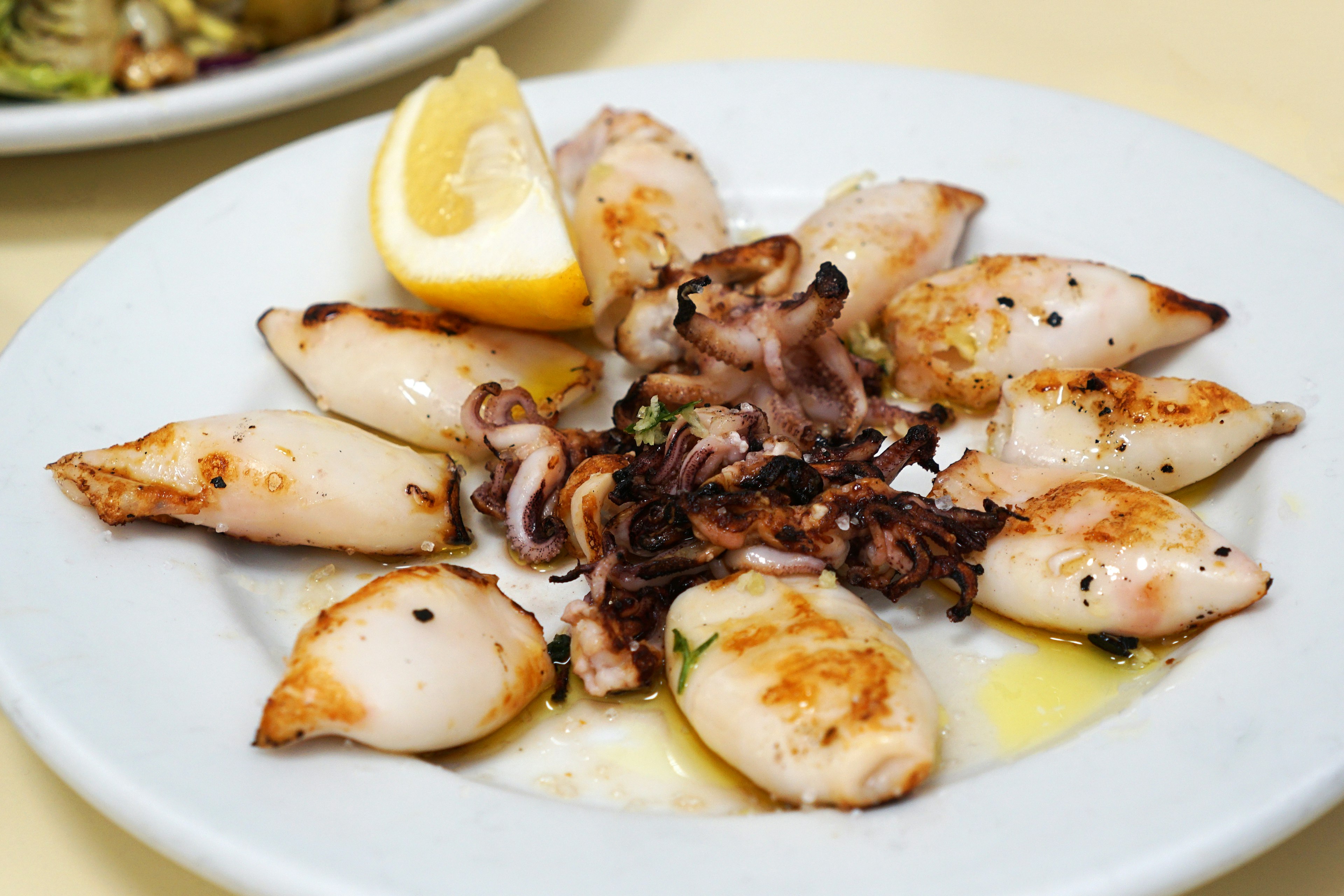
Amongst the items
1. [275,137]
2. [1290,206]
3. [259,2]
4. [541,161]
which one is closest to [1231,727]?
[1290,206]

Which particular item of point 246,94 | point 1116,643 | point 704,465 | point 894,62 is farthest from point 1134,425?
point 246,94

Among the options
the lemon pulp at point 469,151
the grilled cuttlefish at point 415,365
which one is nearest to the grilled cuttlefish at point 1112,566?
the grilled cuttlefish at point 415,365

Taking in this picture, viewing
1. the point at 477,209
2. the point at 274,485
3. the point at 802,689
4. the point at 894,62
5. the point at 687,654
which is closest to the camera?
the point at 802,689

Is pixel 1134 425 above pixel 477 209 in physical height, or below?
→ below

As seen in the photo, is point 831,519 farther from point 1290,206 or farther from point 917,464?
point 1290,206

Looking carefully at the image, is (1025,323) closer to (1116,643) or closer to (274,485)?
(1116,643)

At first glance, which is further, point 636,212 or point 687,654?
point 636,212

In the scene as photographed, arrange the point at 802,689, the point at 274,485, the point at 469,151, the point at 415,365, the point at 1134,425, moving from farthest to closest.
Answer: the point at 469,151, the point at 415,365, the point at 1134,425, the point at 274,485, the point at 802,689
